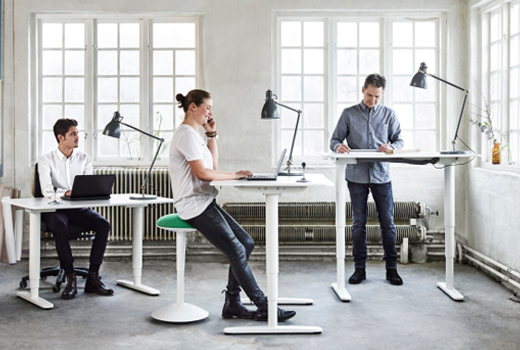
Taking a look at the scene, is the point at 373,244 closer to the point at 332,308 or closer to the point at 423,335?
the point at 332,308

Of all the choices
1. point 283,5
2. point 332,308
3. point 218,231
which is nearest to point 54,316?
point 218,231

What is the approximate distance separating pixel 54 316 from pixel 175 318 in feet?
2.93

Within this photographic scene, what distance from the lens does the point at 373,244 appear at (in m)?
5.92

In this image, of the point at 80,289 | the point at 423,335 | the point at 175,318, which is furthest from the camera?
the point at 80,289

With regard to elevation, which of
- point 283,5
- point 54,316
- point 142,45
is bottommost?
point 54,316

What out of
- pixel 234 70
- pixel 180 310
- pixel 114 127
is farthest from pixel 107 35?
pixel 180 310

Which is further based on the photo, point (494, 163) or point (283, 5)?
point (283, 5)

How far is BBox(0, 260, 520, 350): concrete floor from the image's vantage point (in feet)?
11.1

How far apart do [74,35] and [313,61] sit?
8.59ft

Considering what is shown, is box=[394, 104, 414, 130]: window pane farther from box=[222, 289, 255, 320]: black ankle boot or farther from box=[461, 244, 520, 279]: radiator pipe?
box=[222, 289, 255, 320]: black ankle boot

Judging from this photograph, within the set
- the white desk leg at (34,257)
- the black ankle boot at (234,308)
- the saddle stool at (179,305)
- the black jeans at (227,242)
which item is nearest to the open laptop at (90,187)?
the white desk leg at (34,257)

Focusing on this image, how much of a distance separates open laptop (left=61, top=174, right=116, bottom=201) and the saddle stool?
2.52ft

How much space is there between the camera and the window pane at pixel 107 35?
20.3 ft

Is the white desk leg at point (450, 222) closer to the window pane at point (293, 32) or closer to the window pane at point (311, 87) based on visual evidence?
the window pane at point (311, 87)
